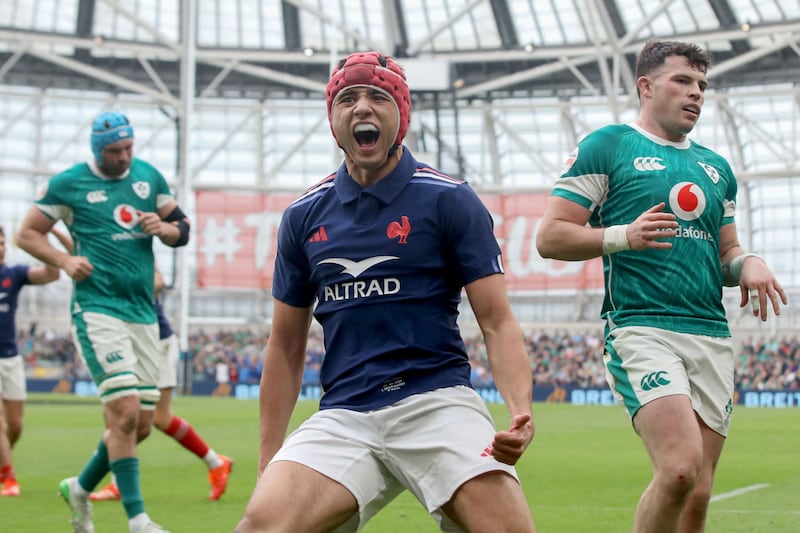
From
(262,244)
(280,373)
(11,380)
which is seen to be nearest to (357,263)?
(280,373)

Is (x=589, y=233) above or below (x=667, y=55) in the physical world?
below

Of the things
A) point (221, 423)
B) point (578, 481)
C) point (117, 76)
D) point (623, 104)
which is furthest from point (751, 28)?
point (578, 481)

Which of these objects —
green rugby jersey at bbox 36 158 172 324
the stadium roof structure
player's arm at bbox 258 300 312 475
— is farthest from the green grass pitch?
the stadium roof structure

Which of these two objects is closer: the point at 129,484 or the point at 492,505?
the point at 492,505

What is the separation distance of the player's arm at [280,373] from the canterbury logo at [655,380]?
5.31 feet

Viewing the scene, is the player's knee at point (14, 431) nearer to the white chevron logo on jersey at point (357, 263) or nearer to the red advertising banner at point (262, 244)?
the white chevron logo on jersey at point (357, 263)

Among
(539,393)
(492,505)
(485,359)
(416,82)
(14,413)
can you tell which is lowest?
(539,393)

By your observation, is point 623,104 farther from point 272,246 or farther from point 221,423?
Answer: point 221,423

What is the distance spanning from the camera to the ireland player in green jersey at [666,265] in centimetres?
533

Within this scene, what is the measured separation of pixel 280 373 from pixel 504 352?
91 cm

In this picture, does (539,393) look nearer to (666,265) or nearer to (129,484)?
(129,484)

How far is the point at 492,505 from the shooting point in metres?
3.96

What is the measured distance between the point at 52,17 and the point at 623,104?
68.3ft

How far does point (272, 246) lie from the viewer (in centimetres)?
4119
